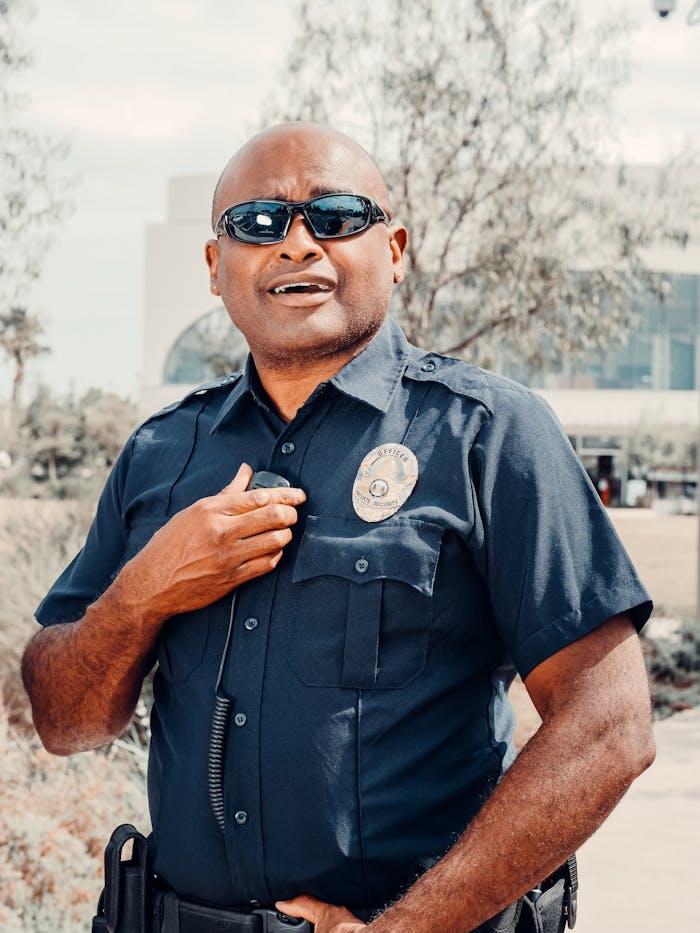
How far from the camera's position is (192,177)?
4403 centimetres

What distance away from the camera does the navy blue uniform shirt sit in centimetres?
182

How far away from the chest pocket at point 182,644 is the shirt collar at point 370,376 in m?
0.38

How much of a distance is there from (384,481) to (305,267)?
1.48ft

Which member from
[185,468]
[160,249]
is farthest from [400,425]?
[160,249]

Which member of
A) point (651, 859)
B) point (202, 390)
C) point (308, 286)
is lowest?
point (651, 859)

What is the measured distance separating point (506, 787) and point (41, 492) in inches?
331

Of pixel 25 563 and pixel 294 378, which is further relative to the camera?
pixel 25 563

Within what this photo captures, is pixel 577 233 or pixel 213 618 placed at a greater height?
pixel 577 233

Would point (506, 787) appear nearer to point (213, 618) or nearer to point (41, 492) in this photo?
point (213, 618)

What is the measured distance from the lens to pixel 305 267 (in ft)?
7.00

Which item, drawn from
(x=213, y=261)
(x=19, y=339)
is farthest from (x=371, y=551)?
(x=19, y=339)

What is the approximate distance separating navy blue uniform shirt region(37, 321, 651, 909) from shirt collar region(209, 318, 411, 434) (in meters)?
0.01

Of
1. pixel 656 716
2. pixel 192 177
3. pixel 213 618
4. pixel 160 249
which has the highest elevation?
pixel 192 177

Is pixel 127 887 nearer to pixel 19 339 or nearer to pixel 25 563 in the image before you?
pixel 25 563
